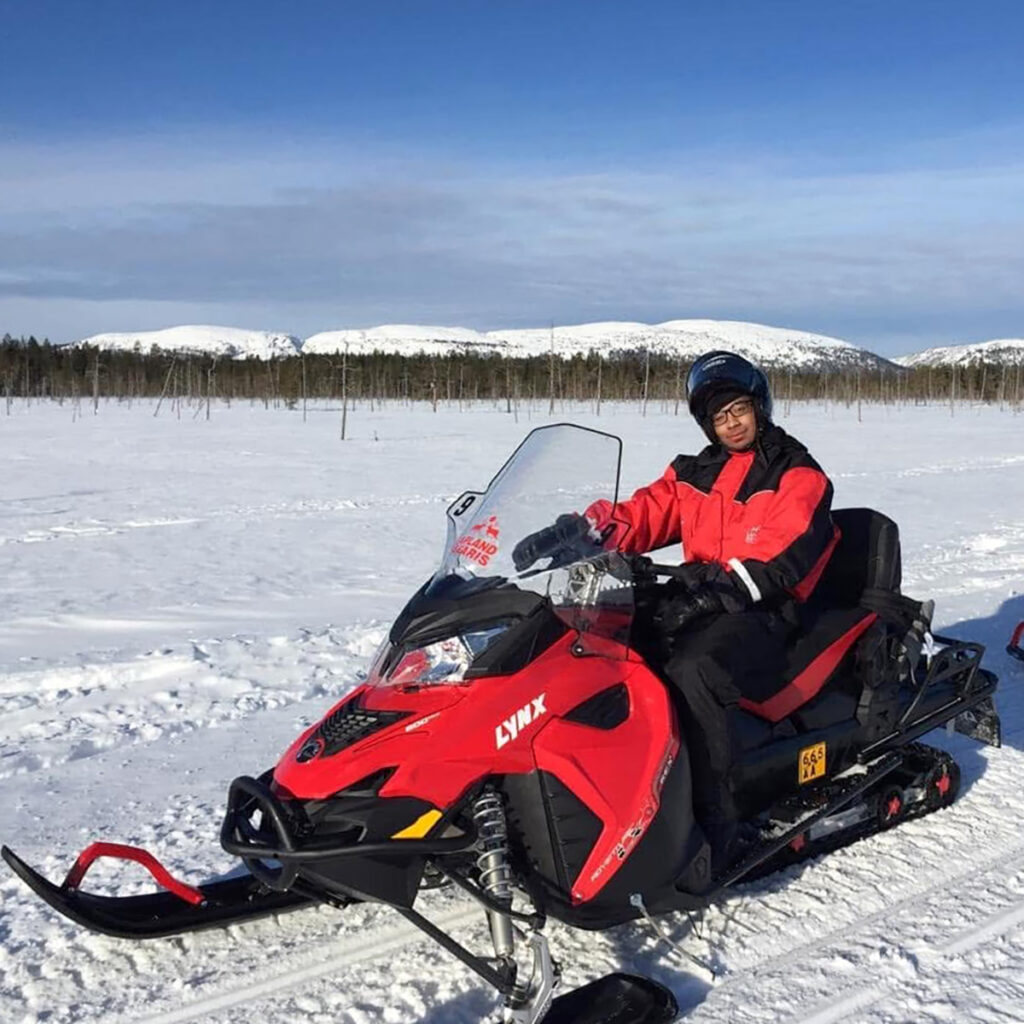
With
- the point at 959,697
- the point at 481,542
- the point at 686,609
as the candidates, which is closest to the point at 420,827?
the point at 481,542

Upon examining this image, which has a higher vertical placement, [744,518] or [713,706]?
[744,518]

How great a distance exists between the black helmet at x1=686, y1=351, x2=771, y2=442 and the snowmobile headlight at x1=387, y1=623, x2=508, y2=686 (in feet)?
4.55

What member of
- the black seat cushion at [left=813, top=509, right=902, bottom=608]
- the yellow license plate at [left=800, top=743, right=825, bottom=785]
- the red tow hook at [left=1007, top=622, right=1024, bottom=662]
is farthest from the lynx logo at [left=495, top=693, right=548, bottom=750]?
the red tow hook at [left=1007, top=622, right=1024, bottom=662]

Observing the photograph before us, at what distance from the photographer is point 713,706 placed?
3168mm

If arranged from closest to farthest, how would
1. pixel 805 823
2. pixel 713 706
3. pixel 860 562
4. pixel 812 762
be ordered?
pixel 713 706 < pixel 805 823 < pixel 812 762 < pixel 860 562

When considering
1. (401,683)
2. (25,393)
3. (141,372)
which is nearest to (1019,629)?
(401,683)

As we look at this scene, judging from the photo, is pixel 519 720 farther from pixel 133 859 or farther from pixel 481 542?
pixel 133 859

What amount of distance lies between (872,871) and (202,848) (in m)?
2.29

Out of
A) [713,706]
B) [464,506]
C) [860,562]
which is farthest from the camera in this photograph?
[860,562]

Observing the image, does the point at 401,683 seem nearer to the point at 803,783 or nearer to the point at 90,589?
the point at 803,783

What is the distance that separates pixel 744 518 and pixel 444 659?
57.0 inches

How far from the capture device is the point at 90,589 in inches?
329

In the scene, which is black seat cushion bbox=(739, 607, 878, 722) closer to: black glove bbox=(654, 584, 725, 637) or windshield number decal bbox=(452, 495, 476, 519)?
black glove bbox=(654, 584, 725, 637)

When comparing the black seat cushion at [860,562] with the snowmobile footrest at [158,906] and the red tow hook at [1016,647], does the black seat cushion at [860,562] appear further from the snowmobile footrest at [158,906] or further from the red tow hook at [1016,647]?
the snowmobile footrest at [158,906]
